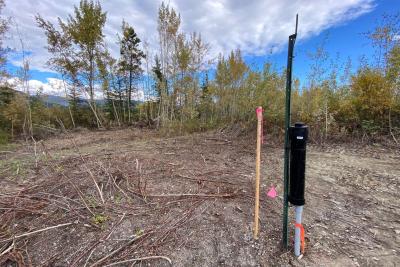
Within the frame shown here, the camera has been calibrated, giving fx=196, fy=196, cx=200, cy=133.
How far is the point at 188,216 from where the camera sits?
6.11ft

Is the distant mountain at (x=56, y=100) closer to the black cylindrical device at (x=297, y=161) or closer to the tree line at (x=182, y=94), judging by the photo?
the tree line at (x=182, y=94)

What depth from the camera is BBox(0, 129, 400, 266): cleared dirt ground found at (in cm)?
143

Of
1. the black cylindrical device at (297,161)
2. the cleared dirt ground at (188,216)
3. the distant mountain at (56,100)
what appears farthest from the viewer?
the distant mountain at (56,100)

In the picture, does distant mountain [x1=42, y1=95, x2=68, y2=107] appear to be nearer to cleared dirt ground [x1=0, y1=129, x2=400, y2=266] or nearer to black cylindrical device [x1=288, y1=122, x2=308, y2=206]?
cleared dirt ground [x1=0, y1=129, x2=400, y2=266]

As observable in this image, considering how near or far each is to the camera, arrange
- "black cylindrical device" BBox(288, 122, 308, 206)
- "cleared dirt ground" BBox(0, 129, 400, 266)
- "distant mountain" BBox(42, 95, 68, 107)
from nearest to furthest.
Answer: "black cylindrical device" BBox(288, 122, 308, 206), "cleared dirt ground" BBox(0, 129, 400, 266), "distant mountain" BBox(42, 95, 68, 107)

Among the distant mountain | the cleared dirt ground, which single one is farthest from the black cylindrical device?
the distant mountain

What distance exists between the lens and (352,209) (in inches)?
78.7

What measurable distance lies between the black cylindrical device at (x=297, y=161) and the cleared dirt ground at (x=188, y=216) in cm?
47

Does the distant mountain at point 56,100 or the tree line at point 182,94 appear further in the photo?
the distant mountain at point 56,100

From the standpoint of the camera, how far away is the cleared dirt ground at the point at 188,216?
1.43 meters

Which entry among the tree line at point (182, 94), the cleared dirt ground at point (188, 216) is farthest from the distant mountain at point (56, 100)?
the cleared dirt ground at point (188, 216)

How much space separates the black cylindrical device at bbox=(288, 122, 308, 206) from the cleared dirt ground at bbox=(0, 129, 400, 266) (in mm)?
467

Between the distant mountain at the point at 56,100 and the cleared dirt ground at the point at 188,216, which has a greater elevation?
the distant mountain at the point at 56,100

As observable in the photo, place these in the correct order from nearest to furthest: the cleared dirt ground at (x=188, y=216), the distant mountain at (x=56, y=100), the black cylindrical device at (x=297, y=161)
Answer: the black cylindrical device at (x=297, y=161), the cleared dirt ground at (x=188, y=216), the distant mountain at (x=56, y=100)
